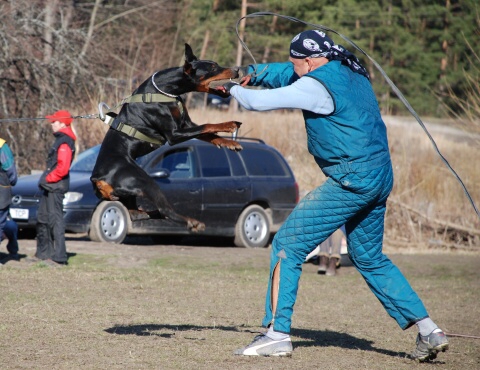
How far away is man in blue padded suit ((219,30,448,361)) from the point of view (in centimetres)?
552

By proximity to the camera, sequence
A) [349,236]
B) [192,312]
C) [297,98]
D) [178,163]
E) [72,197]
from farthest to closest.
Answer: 1. [178,163]
2. [72,197]
3. [192,312]
4. [349,236]
5. [297,98]

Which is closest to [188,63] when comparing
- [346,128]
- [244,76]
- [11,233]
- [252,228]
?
[244,76]

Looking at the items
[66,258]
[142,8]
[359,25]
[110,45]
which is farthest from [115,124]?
[359,25]

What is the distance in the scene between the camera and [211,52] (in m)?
33.3

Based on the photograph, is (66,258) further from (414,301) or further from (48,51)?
(48,51)

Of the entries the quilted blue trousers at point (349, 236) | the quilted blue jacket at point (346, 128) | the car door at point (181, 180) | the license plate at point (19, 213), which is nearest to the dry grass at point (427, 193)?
the car door at point (181, 180)

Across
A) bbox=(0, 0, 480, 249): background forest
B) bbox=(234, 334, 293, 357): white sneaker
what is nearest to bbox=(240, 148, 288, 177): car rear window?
bbox=(0, 0, 480, 249): background forest

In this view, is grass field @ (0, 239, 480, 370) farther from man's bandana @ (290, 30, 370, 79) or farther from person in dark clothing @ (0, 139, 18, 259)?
man's bandana @ (290, 30, 370, 79)

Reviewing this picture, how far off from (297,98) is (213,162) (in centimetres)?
833

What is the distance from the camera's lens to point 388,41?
1721 inches

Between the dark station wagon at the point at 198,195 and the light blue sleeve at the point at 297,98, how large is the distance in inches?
262

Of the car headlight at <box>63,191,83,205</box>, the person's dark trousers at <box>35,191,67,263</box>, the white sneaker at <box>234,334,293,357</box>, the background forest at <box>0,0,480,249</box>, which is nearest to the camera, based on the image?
the white sneaker at <box>234,334,293,357</box>

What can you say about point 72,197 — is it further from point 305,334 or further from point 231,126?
point 231,126

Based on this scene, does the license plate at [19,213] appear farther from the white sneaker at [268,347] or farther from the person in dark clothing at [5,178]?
the white sneaker at [268,347]
